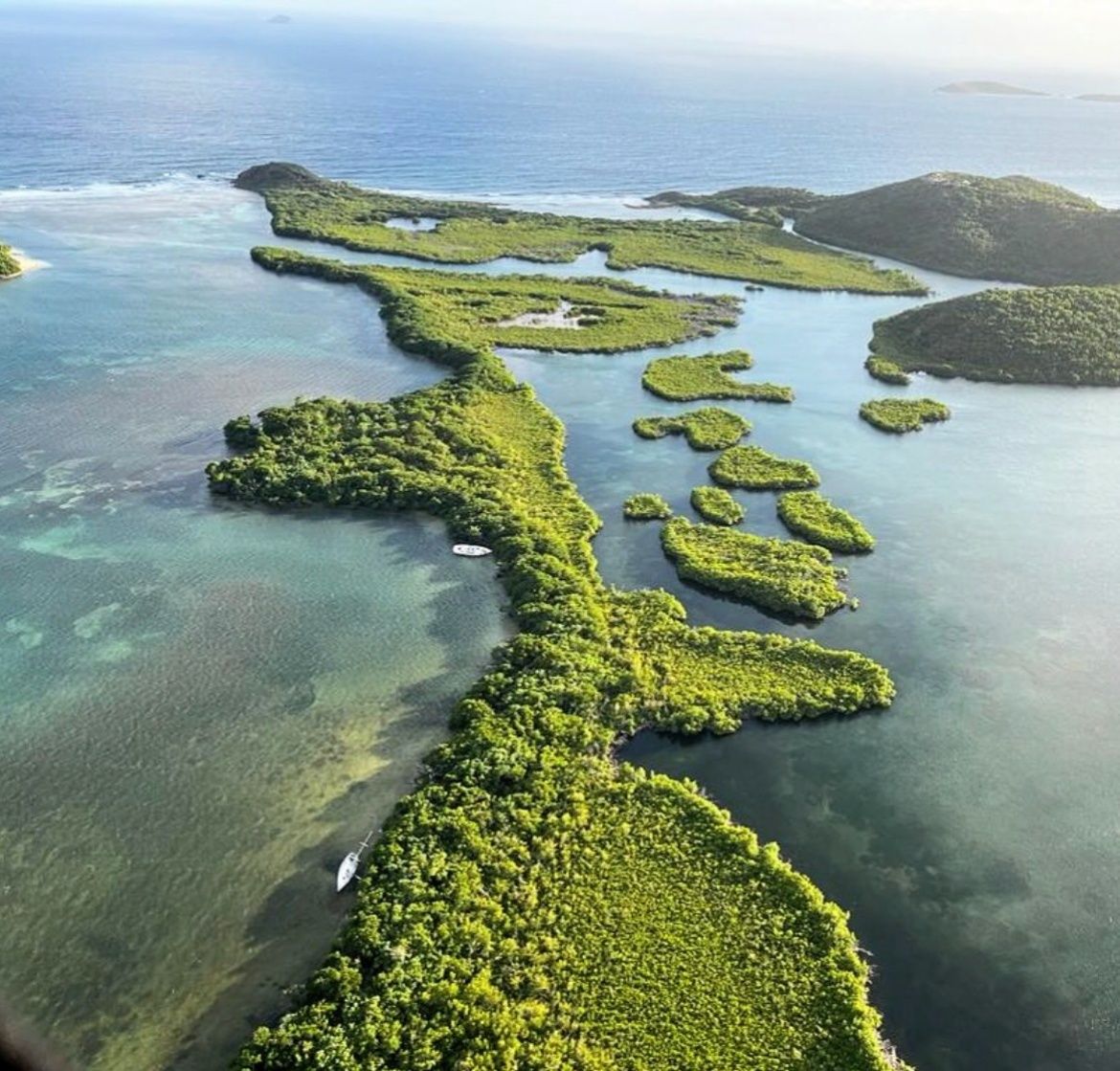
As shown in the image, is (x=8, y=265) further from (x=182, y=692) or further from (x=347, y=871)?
(x=347, y=871)

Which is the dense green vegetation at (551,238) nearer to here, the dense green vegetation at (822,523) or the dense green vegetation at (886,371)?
the dense green vegetation at (886,371)

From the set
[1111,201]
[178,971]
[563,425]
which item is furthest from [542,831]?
[1111,201]

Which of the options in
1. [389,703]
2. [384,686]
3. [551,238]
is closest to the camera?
[389,703]

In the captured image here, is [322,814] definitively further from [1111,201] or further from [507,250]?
Result: [1111,201]

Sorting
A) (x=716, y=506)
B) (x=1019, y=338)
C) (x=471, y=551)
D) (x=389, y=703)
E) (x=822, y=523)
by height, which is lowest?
(x=389, y=703)

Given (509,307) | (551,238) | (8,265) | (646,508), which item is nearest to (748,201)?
(551,238)

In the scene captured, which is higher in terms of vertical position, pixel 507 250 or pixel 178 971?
pixel 507 250

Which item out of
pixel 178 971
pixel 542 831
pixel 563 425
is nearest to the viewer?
pixel 178 971
